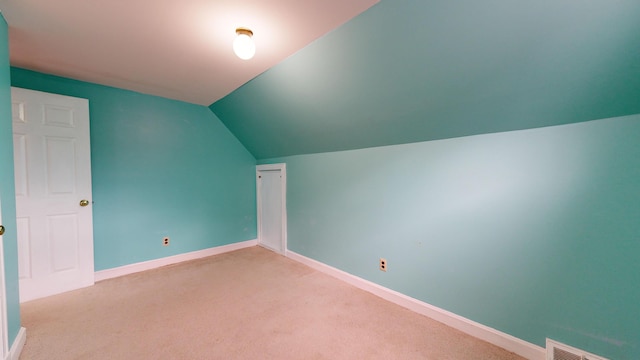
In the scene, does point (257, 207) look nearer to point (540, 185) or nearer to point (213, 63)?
point (213, 63)

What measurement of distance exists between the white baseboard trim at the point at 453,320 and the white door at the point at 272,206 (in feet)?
3.76

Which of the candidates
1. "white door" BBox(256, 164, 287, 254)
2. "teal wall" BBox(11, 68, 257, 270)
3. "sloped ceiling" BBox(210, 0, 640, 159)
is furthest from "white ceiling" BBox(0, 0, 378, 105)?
"white door" BBox(256, 164, 287, 254)

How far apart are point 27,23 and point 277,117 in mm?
1971

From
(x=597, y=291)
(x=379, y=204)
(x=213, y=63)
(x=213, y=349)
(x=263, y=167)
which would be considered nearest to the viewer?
(x=597, y=291)

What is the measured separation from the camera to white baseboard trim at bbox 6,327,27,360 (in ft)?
4.81

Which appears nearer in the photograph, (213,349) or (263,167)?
(213,349)

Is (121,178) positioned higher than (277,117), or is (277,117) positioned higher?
(277,117)

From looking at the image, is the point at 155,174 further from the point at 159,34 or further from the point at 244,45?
the point at 244,45

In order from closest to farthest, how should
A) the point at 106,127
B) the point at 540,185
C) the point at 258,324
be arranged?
1. the point at 540,185
2. the point at 258,324
3. the point at 106,127

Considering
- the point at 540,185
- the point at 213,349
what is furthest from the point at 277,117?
the point at 540,185

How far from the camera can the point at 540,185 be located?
1.52 meters

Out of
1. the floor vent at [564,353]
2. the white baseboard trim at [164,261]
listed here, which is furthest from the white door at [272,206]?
the floor vent at [564,353]

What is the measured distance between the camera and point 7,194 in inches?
59.4

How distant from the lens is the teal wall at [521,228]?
1305 mm
